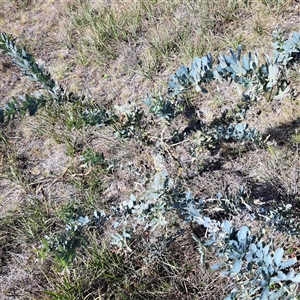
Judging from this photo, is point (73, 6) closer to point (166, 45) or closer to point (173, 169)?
point (166, 45)

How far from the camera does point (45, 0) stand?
Result: 4.25 m

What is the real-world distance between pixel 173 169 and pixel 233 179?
15.7 inches

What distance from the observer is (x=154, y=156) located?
2160 mm

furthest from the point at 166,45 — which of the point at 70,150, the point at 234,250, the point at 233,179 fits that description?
the point at 234,250

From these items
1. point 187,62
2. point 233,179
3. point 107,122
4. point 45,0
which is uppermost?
point 45,0

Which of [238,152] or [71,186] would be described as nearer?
[238,152]

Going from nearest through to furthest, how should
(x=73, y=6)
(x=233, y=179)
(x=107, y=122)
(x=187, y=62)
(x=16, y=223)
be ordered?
(x=107, y=122), (x=233, y=179), (x=16, y=223), (x=187, y=62), (x=73, y=6)

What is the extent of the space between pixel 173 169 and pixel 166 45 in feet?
4.31

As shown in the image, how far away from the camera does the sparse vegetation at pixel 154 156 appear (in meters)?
1.62

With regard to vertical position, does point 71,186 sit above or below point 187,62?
below

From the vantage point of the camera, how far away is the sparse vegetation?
162cm

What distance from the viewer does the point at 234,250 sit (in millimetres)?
1280

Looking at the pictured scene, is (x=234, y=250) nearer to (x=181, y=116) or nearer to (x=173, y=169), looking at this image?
(x=173, y=169)

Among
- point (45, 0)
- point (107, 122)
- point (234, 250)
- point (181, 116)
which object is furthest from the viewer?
point (45, 0)
